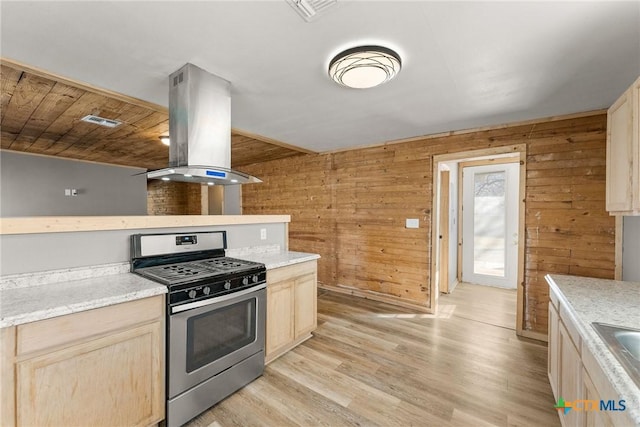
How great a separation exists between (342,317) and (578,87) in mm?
3315

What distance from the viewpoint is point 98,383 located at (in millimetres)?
1462

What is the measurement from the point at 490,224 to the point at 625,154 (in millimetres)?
3517

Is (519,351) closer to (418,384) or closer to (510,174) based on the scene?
(418,384)

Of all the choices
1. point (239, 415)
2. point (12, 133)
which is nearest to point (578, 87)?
point (239, 415)

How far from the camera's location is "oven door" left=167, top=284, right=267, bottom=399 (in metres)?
1.74

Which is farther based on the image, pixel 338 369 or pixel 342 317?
pixel 342 317

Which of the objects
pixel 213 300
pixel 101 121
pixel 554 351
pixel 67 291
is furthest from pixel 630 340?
pixel 101 121

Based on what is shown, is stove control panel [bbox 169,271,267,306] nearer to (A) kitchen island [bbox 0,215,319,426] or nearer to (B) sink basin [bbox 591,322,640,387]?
(A) kitchen island [bbox 0,215,319,426]

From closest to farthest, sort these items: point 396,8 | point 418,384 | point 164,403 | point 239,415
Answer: point 396,8 → point 164,403 → point 239,415 → point 418,384

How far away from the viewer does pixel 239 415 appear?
6.22ft

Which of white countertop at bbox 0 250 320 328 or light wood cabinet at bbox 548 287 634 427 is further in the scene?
white countertop at bbox 0 250 320 328

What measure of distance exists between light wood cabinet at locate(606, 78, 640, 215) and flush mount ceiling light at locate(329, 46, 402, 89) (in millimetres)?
1384

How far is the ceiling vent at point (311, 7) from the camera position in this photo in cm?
138

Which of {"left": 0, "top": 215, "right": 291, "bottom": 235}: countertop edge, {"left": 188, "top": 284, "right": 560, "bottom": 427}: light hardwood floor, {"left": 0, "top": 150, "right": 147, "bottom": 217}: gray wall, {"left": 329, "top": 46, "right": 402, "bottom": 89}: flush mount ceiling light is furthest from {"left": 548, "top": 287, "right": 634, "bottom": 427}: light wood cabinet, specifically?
{"left": 0, "top": 150, "right": 147, "bottom": 217}: gray wall
